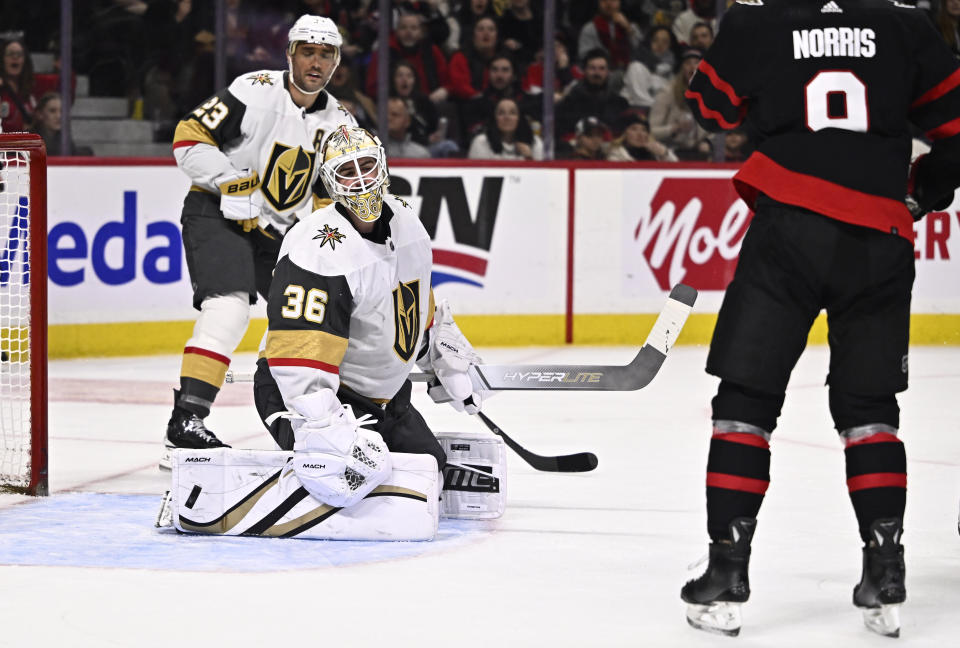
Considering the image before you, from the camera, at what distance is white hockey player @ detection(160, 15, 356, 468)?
158 inches

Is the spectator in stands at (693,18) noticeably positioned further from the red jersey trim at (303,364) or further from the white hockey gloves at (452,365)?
the red jersey trim at (303,364)

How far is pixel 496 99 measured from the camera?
299 inches

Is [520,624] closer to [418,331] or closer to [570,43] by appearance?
[418,331]

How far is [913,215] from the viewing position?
266 cm

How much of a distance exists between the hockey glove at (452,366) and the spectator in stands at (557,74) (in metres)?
4.14

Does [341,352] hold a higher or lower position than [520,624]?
higher

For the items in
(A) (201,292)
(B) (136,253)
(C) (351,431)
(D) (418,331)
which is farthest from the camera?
(B) (136,253)

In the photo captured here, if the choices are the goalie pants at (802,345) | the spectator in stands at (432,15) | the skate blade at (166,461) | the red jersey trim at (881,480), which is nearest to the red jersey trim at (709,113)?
the goalie pants at (802,345)

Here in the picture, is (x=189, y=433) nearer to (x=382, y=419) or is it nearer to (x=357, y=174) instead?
(x=382, y=419)

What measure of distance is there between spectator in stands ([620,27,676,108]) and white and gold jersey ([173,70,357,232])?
3668 mm

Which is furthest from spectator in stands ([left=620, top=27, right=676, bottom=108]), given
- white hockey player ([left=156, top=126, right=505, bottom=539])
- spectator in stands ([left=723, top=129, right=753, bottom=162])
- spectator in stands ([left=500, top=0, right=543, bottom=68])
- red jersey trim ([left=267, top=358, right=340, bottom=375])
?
red jersey trim ([left=267, top=358, right=340, bottom=375])

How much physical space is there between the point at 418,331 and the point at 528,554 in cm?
58

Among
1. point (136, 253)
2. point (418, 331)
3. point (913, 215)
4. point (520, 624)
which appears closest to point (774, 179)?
point (913, 215)

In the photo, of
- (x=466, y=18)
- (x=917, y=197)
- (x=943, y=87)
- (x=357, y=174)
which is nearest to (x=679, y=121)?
(x=466, y=18)
